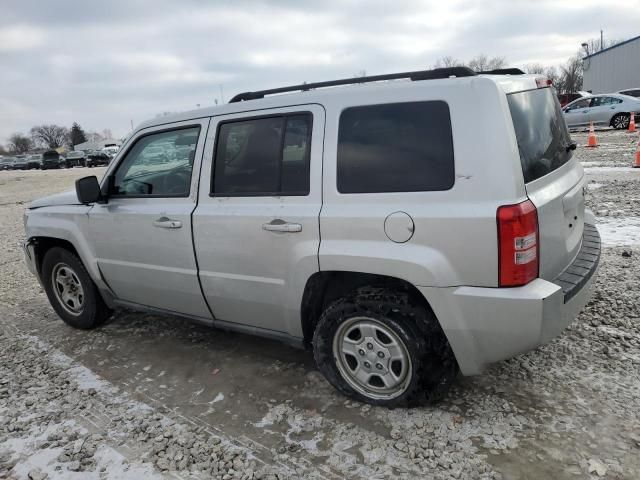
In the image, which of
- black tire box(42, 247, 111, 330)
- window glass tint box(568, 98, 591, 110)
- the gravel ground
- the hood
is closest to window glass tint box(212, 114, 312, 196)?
the gravel ground

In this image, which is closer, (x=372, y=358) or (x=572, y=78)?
(x=372, y=358)

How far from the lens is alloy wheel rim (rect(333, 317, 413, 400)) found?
2877mm

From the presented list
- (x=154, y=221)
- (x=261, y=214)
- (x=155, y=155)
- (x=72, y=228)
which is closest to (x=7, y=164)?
(x=72, y=228)

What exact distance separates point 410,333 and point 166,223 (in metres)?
1.90

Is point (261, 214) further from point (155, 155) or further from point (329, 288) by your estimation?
point (155, 155)

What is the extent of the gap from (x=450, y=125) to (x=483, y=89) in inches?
9.3

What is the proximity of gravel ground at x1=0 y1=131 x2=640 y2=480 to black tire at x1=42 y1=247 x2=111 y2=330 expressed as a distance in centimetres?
24

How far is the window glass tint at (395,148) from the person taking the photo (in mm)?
2602

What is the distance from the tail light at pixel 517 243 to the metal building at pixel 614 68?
42395mm

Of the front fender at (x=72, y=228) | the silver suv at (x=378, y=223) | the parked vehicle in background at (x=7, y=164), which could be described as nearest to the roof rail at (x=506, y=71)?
the silver suv at (x=378, y=223)

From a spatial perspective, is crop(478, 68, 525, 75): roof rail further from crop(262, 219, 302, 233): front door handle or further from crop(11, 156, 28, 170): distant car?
crop(11, 156, 28, 170): distant car

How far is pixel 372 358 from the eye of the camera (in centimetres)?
297

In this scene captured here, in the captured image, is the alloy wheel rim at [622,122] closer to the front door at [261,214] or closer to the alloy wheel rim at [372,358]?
the front door at [261,214]

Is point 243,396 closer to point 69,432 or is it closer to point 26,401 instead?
point 69,432
